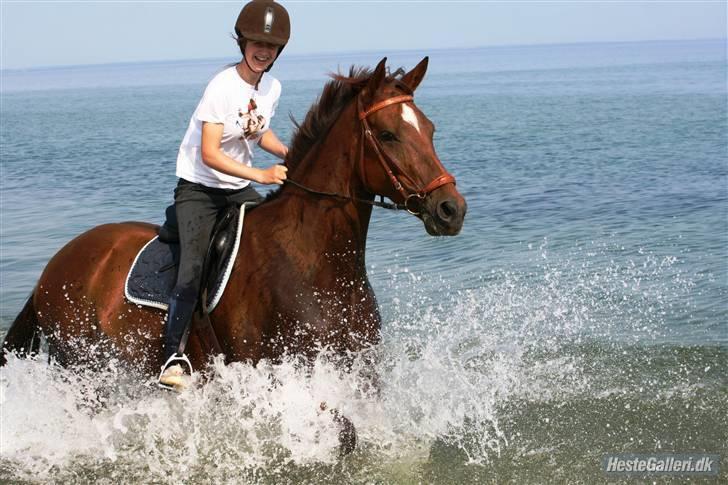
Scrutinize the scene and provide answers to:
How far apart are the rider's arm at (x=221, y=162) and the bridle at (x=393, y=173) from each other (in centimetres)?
40

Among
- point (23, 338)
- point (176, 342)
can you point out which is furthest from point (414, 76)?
point (23, 338)

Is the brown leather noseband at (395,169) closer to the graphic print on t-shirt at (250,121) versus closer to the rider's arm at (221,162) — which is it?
the rider's arm at (221,162)

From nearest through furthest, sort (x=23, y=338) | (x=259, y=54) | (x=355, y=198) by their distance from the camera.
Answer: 1. (x=355, y=198)
2. (x=259, y=54)
3. (x=23, y=338)

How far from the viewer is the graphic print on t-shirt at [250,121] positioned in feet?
19.1

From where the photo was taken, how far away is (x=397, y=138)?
206 inches

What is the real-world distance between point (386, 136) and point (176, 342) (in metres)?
1.89

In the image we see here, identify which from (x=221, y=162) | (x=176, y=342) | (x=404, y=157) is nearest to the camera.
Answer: (x=404, y=157)

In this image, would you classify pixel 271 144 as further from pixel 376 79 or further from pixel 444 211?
pixel 444 211

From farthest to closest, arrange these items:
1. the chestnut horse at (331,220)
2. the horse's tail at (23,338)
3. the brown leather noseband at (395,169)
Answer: the horse's tail at (23,338)
the chestnut horse at (331,220)
the brown leather noseband at (395,169)

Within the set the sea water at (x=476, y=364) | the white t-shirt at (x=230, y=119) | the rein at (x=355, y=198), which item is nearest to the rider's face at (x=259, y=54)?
the white t-shirt at (x=230, y=119)

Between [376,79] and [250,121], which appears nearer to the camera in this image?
[376,79]

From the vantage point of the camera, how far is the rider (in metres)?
5.65

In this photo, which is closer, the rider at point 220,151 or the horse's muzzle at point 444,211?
the horse's muzzle at point 444,211

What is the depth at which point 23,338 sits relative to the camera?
714 cm
